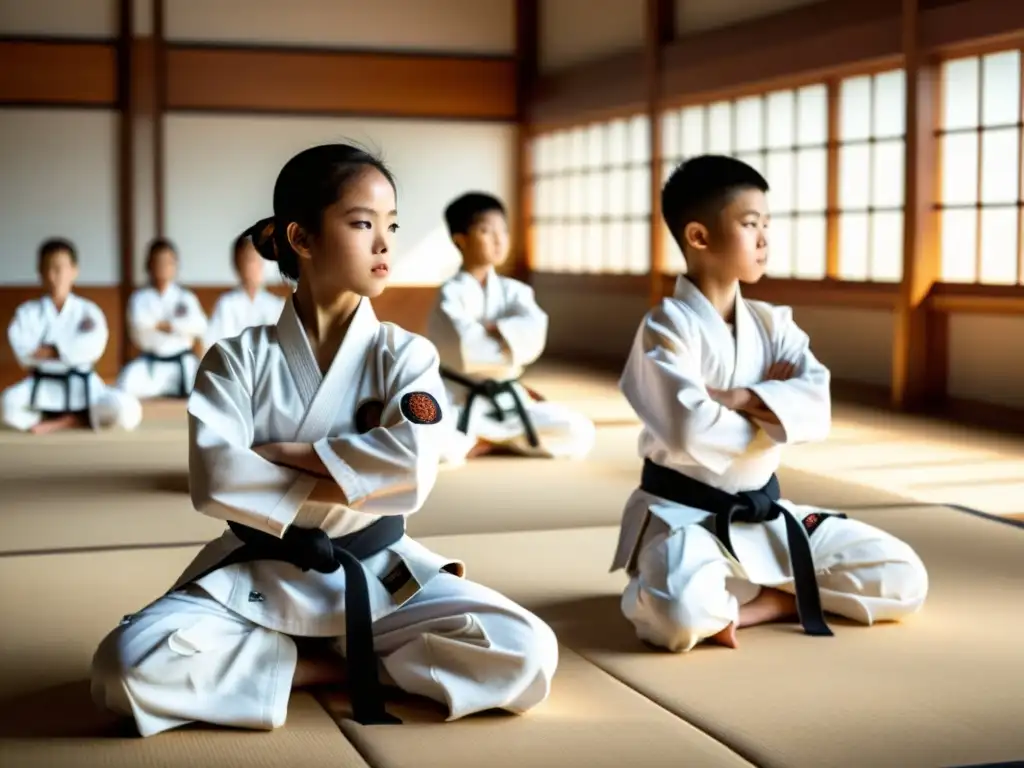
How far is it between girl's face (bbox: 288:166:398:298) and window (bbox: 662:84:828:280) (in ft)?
21.6

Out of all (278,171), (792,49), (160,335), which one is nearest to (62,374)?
(160,335)

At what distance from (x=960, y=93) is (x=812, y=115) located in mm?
1430

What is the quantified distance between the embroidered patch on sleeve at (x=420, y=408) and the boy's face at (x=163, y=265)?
5764mm

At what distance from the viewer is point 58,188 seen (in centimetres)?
1141

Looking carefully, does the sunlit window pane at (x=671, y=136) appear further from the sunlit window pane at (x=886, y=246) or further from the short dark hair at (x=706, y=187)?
the short dark hair at (x=706, y=187)

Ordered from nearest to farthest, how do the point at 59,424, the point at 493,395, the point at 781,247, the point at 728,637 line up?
the point at 728,637
the point at 493,395
the point at 59,424
the point at 781,247

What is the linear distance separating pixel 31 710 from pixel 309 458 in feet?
2.26

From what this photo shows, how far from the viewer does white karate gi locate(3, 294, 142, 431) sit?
7.02 metres

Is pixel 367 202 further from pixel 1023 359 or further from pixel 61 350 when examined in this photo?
pixel 1023 359

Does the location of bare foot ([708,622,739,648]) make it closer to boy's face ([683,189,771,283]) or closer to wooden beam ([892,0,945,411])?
boy's face ([683,189,771,283])

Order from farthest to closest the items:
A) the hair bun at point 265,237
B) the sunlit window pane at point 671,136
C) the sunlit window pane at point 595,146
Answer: the sunlit window pane at point 595,146
the sunlit window pane at point 671,136
the hair bun at point 265,237

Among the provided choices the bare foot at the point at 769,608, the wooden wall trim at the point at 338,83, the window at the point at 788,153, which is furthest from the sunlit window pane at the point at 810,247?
the bare foot at the point at 769,608

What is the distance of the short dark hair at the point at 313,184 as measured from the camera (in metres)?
2.72

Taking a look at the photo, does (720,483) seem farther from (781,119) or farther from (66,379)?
(781,119)
